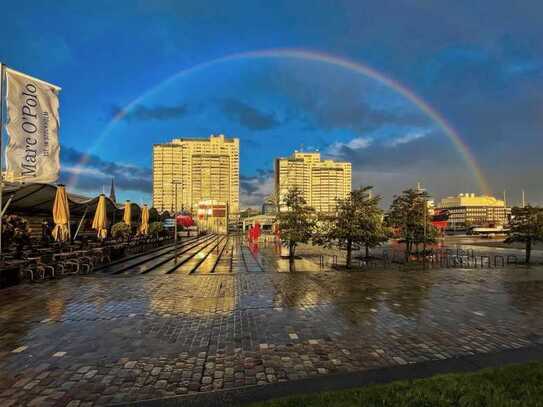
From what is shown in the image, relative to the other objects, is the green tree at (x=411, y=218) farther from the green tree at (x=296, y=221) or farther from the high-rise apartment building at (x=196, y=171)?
the high-rise apartment building at (x=196, y=171)

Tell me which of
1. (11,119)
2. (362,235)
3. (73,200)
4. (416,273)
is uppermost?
(11,119)

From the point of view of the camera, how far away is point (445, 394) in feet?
14.9

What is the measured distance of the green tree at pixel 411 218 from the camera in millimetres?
25344

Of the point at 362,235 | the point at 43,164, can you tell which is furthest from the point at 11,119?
the point at 362,235

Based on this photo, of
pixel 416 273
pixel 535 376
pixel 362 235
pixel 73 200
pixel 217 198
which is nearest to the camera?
pixel 535 376

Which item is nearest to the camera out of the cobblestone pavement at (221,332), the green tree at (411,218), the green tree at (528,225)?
the cobblestone pavement at (221,332)

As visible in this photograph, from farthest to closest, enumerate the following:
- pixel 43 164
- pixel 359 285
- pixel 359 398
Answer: pixel 359 285 < pixel 43 164 < pixel 359 398

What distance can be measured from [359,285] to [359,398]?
10131 mm

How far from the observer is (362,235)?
65.0 feet

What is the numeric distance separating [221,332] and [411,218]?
21902 mm

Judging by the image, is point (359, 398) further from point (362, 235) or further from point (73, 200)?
point (73, 200)

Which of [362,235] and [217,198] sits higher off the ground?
[217,198]

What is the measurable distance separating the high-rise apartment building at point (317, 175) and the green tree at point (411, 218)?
121122 millimetres

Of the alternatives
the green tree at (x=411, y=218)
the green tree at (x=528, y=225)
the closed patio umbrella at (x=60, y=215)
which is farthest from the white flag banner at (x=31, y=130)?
the green tree at (x=528, y=225)
